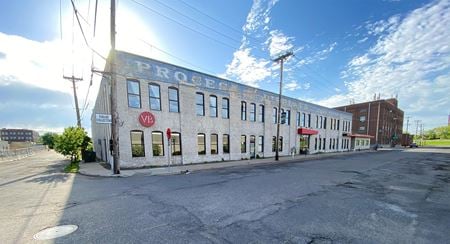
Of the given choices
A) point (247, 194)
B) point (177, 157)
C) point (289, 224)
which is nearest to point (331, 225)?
point (289, 224)

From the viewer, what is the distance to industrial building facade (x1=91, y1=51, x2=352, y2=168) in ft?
43.5

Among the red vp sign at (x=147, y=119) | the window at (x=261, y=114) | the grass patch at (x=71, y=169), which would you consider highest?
the window at (x=261, y=114)

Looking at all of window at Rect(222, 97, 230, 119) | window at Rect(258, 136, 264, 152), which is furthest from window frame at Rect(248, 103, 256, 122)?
window at Rect(222, 97, 230, 119)

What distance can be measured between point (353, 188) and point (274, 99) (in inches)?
647

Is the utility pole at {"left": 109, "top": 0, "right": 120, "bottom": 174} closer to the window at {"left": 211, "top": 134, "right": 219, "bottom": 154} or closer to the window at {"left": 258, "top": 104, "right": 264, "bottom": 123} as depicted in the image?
the window at {"left": 211, "top": 134, "right": 219, "bottom": 154}

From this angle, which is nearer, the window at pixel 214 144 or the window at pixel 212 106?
the window at pixel 212 106

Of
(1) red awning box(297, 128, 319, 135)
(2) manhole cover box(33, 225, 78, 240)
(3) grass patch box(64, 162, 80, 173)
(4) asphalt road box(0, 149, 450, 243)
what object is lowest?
(3) grass patch box(64, 162, 80, 173)

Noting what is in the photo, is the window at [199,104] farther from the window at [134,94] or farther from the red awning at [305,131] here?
the red awning at [305,131]

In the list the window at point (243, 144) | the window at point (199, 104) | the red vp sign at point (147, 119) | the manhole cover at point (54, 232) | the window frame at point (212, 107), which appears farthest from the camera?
the window at point (243, 144)

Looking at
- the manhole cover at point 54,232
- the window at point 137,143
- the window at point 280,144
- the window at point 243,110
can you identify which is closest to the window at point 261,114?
the window at point 243,110

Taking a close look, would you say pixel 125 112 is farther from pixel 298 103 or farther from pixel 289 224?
pixel 298 103

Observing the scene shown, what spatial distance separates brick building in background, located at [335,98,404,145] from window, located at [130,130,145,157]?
6816cm

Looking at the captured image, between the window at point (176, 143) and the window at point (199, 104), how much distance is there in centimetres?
276

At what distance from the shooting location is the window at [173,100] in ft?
49.6
